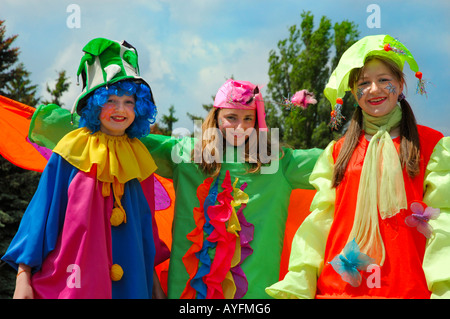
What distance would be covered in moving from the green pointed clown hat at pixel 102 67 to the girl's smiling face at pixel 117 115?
0.40 ft

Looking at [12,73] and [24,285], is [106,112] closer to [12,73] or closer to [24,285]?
[24,285]

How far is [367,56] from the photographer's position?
3.24 m

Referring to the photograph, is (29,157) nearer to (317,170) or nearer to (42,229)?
(42,229)

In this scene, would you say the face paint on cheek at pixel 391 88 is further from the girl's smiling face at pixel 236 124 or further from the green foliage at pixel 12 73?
the green foliage at pixel 12 73

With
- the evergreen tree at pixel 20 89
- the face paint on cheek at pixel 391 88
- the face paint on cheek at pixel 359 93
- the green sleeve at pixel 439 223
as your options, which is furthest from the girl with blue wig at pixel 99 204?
the evergreen tree at pixel 20 89

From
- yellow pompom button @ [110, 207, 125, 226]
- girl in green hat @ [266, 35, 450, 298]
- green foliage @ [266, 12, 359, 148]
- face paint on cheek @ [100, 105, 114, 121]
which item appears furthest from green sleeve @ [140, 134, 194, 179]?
green foliage @ [266, 12, 359, 148]

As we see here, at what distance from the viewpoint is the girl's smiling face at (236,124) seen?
149 inches

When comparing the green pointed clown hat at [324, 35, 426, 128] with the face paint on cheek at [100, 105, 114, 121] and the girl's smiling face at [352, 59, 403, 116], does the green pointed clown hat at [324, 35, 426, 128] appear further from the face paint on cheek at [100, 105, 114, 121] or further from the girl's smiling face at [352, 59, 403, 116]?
the face paint on cheek at [100, 105, 114, 121]

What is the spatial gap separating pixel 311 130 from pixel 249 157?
899cm

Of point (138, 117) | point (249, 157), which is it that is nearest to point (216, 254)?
point (249, 157)

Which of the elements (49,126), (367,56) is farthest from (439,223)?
(49,126)

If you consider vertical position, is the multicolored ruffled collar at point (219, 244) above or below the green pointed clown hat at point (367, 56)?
below

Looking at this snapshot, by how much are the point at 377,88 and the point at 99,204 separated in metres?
1.79

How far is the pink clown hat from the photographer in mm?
3799
